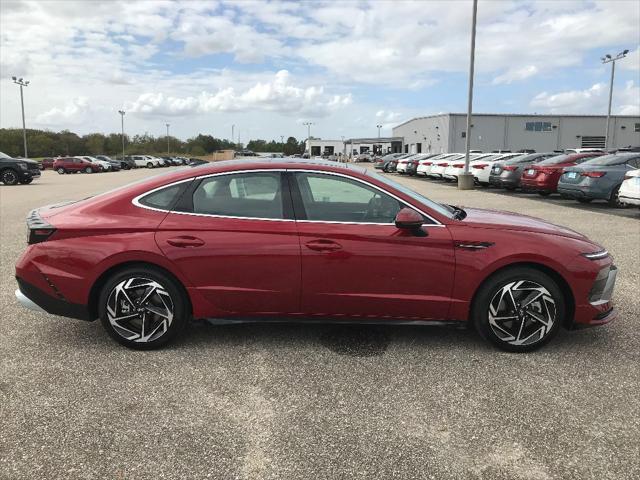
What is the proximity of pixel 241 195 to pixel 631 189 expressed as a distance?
10108mm

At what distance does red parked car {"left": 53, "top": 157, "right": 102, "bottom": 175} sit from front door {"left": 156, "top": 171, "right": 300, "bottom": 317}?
4976cm

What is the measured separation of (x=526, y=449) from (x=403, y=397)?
0.79 meters

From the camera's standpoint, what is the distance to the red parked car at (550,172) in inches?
619

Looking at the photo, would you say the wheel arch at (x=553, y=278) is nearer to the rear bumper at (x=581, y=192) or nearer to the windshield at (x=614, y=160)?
the rear bumper at (x=581, y=192)

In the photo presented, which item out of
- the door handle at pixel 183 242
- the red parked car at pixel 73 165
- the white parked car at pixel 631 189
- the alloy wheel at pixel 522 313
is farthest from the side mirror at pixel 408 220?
the red parked car at pixel 73 165

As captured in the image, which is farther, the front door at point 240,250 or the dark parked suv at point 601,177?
the dark parked suv at point 601,177

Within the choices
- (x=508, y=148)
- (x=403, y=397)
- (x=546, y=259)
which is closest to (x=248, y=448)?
(x=403, y=397)

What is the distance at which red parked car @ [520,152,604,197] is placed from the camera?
15734 millimetres

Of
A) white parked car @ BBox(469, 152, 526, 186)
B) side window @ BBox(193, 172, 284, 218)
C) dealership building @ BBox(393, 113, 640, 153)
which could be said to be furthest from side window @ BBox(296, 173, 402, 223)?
dealership building @ BBox(393, 113, 640, 153)

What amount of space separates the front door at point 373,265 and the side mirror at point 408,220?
0.20 ft

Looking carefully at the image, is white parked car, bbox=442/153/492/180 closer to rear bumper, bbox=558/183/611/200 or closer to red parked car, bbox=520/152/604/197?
red parked car, bbox=520/152/604/197

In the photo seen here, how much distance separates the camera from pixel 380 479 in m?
2.49

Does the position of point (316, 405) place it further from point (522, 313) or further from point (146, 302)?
point (522, 313)

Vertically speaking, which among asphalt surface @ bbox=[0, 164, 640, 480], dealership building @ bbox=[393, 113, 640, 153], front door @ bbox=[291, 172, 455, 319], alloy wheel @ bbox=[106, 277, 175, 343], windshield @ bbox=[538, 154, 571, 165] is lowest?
asphalt surface @ bbox=[0, 164, 640, 480]
